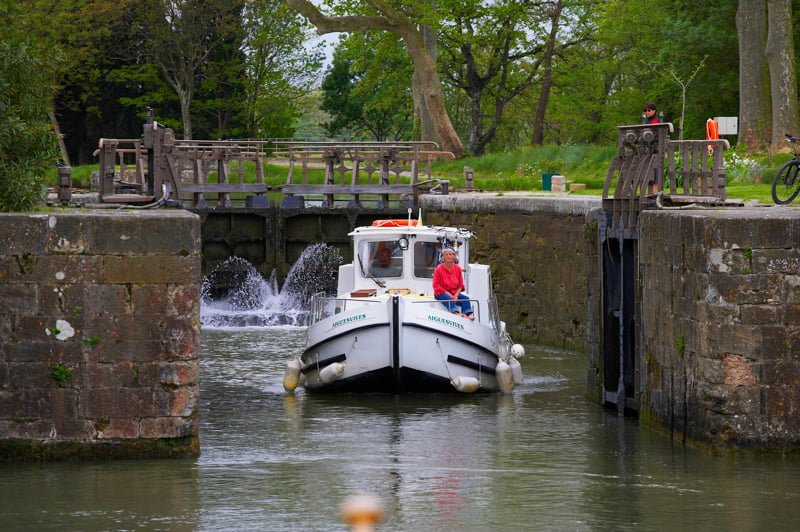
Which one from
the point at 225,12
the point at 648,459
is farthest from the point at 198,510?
the point at 225,12

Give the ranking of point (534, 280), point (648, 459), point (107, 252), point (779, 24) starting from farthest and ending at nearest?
point (779, 24)
point (534, 280)
point (648, 459)
point (107, 252)

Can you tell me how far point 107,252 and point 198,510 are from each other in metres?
2.36

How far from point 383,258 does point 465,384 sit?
8.60 ft

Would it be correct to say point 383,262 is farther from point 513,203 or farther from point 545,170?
point 545,170

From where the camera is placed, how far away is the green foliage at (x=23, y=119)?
42.3ft

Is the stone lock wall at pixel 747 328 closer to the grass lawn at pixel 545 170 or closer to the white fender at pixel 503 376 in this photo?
the white fender at pixel 503 376

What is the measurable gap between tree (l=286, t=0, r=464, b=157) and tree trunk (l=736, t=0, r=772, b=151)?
39.7 feet

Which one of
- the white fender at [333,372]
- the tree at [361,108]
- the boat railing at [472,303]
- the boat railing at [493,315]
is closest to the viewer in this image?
the white fender at [333,372]

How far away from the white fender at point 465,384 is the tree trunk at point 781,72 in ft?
48.4

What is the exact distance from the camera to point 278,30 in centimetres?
5262

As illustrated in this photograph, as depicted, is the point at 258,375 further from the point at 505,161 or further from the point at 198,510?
the point at 505,161

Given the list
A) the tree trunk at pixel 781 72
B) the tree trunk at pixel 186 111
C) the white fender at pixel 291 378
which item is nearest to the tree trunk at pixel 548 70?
the tree trunk at pixel 186 111

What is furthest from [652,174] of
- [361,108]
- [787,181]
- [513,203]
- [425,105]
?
[361,108]

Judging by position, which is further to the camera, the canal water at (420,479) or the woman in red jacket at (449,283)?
the woman in red jacket at (449,283)
